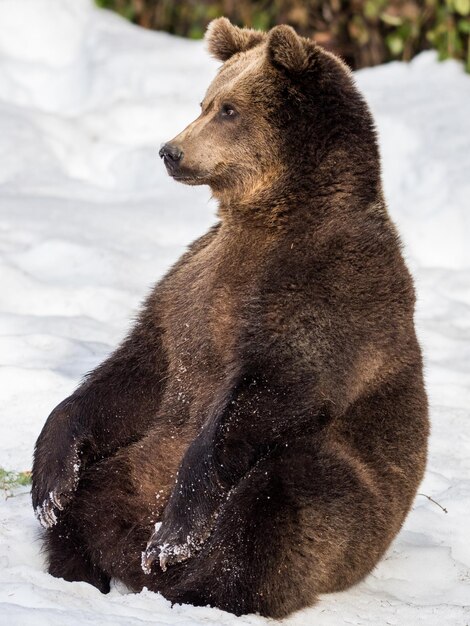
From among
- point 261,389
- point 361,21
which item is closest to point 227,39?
point 261,389

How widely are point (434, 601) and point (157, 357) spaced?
1469mm

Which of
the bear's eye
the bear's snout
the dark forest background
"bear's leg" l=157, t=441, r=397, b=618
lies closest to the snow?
"bear's leg" l=157, t=441, r=397, b=618

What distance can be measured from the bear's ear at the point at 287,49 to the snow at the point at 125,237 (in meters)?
2.05

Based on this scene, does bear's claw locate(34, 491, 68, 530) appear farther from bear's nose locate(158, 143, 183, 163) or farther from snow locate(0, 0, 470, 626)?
bear's nose locate(158, 143, 183, 163)

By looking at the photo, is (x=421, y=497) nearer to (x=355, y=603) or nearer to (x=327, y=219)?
(x=355, y=603)

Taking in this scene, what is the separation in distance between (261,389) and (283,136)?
1085 millimetres

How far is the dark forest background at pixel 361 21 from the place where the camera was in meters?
11.2

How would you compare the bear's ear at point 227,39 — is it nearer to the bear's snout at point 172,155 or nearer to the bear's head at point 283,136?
the bear's head at point 283,136

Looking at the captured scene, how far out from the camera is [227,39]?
5570 millimetres

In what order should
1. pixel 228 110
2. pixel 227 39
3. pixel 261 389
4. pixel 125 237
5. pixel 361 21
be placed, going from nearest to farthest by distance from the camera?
pixel 261 389
pixel 228 110
pixel 227 39
pixel 125 237
pixel 361 21

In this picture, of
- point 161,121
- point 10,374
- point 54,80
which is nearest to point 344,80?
point 10,374

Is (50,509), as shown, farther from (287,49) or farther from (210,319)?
Answer: (287,49)

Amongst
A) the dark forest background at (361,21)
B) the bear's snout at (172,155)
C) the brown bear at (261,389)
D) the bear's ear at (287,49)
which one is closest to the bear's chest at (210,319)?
the brown bear at (261,389)

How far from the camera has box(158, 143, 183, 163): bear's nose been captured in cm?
516
